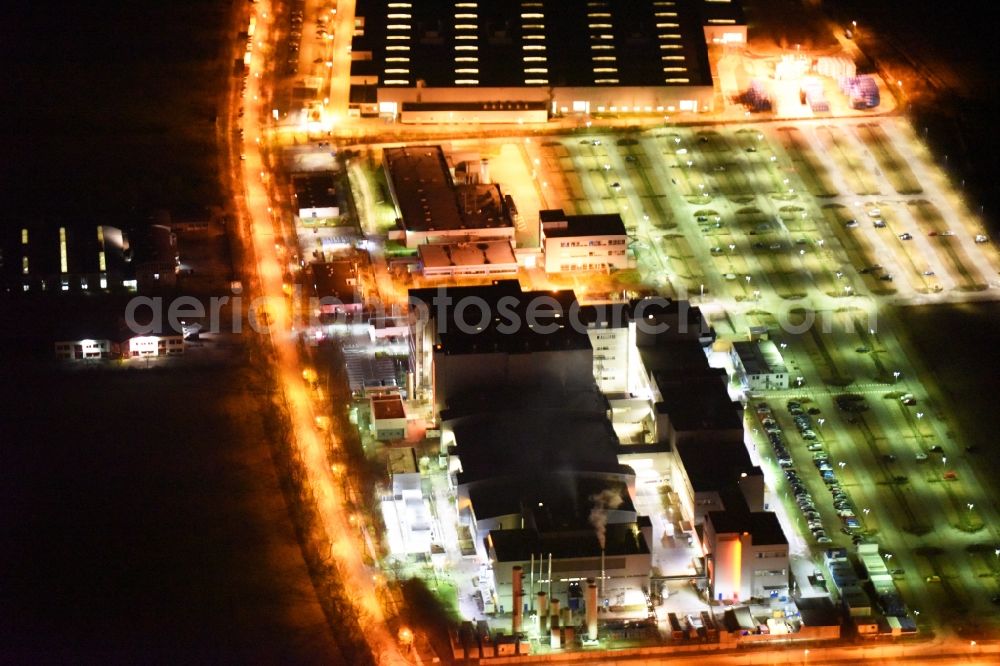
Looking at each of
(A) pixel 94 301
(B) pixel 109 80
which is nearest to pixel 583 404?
(A) pixel 94 301

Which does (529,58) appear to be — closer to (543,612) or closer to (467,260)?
(467,260)

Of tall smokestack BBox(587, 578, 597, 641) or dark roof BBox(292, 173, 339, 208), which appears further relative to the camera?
dark roof BBox(292, 173, 339, 208)

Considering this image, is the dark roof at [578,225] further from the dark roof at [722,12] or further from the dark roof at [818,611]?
the dark roof at [818,611]

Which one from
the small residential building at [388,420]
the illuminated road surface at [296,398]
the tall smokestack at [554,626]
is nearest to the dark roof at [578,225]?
the illuminated road surface at [296,398]

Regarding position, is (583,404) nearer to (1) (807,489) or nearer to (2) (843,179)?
(1) (807,489)

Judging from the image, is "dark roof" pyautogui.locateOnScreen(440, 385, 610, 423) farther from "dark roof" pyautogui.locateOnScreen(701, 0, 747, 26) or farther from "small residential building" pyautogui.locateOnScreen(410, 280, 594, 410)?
"dark roof" pyautogui.locateOnScreen(701, 0, 747, 26)

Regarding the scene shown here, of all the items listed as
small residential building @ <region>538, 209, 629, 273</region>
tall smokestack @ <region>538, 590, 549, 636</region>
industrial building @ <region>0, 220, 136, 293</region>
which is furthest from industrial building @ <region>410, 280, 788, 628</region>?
industrial building @ <region>0, 220, 136, 293</region>

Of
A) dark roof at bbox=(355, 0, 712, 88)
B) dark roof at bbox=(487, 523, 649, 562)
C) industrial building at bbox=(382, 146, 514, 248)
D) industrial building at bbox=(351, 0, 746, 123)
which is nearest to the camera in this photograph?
dark roof at bbox=(487, 523, 649, 562)
